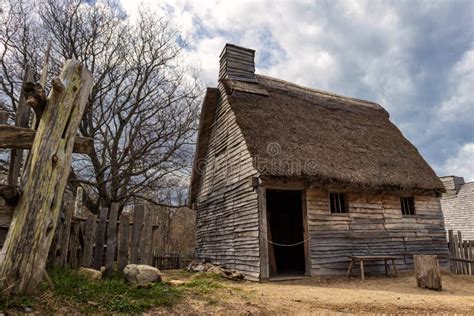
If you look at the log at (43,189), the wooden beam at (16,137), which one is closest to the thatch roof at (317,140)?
the log at (43,189)

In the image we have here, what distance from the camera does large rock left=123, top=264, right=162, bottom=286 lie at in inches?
214

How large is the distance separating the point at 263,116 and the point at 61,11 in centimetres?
1134

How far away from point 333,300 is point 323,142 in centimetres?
638

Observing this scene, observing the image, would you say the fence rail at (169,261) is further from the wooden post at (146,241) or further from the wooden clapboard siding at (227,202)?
the wooden post at (146,241)

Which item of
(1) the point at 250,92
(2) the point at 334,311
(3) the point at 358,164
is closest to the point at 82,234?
(2) the point at 334,311

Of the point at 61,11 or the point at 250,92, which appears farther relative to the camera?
the point at 61,11

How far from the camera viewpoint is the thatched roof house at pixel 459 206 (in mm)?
22812

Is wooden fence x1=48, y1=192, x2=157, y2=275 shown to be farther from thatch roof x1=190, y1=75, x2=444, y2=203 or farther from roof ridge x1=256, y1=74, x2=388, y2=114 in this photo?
roof ridge x1=256, y1=74, x2=388, y2=114

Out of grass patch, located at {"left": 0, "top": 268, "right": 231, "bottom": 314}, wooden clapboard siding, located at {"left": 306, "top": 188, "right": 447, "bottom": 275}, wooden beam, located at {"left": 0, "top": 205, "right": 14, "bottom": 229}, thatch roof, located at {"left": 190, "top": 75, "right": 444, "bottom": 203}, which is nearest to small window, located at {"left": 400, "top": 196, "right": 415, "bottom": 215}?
wooden clapboard siding, located at {"left": 306, "top": 188, "right": 447, "bottom": 275}

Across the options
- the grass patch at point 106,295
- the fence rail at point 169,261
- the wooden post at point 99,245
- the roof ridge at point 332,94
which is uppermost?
the roof ridge at point 332,94

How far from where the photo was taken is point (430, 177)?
12359 millimetres

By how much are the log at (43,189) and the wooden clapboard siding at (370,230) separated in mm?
7547

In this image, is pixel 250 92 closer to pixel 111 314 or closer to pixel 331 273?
pixel 331 273

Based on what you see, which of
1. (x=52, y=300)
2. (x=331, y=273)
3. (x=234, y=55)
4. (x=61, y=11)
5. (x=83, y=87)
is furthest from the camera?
(x=61, y=11)
